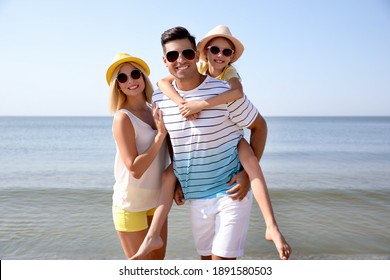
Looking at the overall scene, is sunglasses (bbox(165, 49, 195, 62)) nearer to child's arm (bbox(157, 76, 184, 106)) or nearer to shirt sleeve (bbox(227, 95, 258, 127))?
child's arm (bbox(157, 76, 184, 106))

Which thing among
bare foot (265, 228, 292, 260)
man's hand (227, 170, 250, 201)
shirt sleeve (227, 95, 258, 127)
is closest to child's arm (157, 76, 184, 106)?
shirt sleeve (227, 95, 258, 127)

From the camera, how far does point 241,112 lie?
298 cm

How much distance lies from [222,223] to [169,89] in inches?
45.1

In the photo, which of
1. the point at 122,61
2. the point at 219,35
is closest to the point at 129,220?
the point at 122,61

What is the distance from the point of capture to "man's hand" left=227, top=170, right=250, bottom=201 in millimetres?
2904

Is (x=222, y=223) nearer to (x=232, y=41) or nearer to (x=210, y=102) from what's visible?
(x=210, y=102)

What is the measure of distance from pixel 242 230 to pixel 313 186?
8.66 metres

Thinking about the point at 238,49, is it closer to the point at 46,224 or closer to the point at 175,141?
the point at 175,141

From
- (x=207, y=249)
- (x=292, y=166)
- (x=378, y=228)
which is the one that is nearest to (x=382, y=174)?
(x=292, y=166)

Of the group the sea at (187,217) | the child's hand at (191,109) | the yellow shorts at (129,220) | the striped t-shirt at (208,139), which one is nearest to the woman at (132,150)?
the yellow shorts at (129,220)

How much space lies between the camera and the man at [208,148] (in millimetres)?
2904

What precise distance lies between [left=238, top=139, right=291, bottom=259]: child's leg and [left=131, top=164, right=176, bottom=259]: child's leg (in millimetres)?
630

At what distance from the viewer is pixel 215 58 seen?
3424 mm

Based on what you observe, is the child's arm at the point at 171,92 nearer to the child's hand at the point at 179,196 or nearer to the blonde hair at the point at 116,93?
the blonde hair at the point at 116,93
